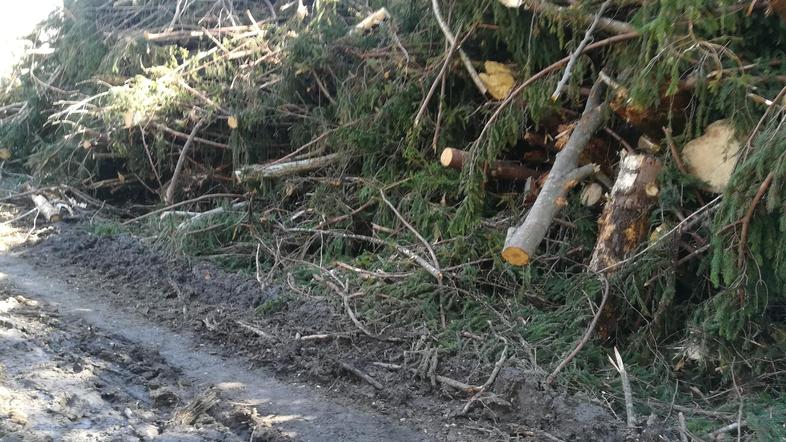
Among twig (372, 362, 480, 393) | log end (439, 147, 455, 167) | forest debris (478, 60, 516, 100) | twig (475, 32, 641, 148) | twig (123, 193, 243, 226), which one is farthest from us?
twig (123, 193, 243, 226)

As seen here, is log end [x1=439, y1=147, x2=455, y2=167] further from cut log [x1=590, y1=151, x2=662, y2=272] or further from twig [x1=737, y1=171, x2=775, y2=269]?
twig [x1=737, y1=171, x2=775, y2=269]

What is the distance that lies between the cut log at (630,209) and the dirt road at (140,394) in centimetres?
186

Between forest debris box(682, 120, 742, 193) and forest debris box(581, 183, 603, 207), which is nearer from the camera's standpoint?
forest debris box(682, 120, 742, 193)

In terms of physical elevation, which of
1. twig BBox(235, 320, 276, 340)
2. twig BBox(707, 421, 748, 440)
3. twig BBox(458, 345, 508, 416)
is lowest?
twig BBox(707, 421, 748, 440)

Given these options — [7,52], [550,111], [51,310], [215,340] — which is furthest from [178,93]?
[7,52]

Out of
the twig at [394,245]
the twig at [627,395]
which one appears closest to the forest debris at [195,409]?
the twig at [394,245]

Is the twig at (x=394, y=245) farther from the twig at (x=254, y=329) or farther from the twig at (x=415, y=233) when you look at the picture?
the twig at (x=254, y=329)

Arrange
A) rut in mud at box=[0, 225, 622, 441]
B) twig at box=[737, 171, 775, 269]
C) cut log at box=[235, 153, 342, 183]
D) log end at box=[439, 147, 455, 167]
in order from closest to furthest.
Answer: twig at box=[737, 171, 775, 269], rut in mud at box=[0, 225, 622, 441], log end at box=[439, 147, 455, 167], cut log at box=[235, 153, 342, 183]

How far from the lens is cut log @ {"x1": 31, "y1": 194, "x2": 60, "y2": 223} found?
27.8 feet

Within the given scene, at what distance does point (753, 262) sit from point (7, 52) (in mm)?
12230

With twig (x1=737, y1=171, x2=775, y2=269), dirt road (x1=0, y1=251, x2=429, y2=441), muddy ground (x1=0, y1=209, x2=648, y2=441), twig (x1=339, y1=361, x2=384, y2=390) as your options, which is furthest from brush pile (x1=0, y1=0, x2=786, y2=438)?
dirt road (x1=0, y1=251, x2=429, y2=441)

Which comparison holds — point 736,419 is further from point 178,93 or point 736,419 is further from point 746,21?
point 178,93

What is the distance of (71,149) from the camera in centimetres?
902

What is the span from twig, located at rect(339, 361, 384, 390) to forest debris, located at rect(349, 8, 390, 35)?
4354 millimetres
